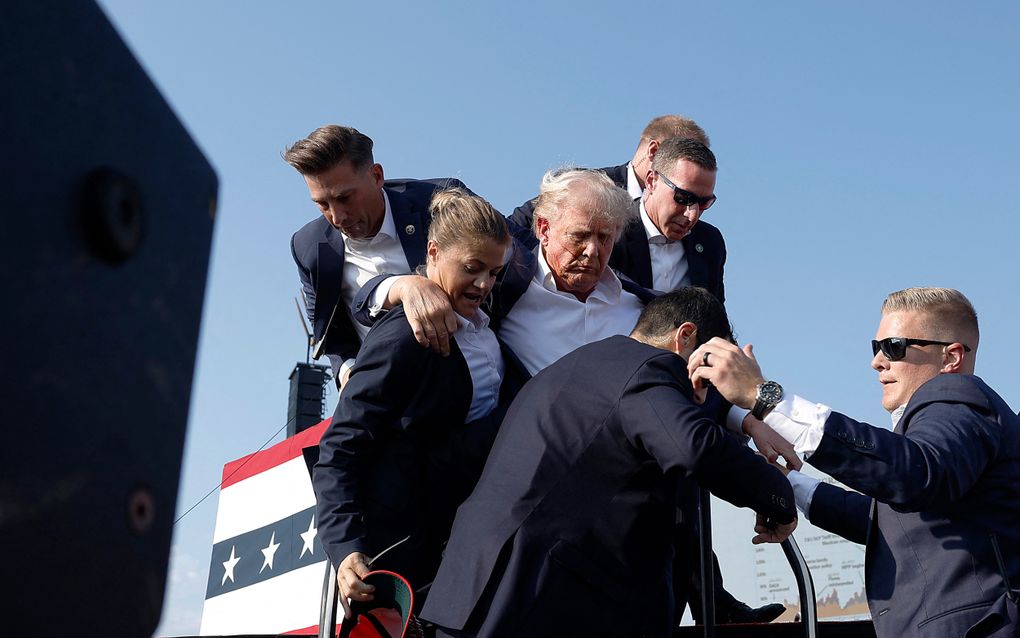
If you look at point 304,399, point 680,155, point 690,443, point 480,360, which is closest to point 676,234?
point 680,155

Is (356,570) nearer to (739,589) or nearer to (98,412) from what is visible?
(98,412)

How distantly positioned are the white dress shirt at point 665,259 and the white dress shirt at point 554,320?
0.52 m

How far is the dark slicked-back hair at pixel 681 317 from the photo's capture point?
2.83m

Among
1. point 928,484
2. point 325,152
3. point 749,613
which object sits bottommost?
point 749,613

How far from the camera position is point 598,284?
3.35 meters

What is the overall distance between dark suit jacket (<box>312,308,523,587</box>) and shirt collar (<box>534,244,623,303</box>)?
1.75 feet

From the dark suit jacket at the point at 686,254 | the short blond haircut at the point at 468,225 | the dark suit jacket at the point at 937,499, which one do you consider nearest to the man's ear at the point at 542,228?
the dark suit jacket at the point at 686,254

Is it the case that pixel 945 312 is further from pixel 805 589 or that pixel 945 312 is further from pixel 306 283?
pixel 306 283

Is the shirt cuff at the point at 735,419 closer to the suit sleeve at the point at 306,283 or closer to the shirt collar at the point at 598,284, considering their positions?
the shirt collar at the point at 598,284

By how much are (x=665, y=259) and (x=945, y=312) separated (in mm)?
1015

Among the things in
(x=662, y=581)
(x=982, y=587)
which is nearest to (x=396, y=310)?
(x=662, y=581)

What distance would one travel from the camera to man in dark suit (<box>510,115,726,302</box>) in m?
3.74

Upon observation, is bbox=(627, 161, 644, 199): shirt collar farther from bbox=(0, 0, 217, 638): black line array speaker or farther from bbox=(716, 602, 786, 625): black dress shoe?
bbox=(0, 0, 217, 638): black line array speaker

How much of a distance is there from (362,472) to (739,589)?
10339 millimetres
